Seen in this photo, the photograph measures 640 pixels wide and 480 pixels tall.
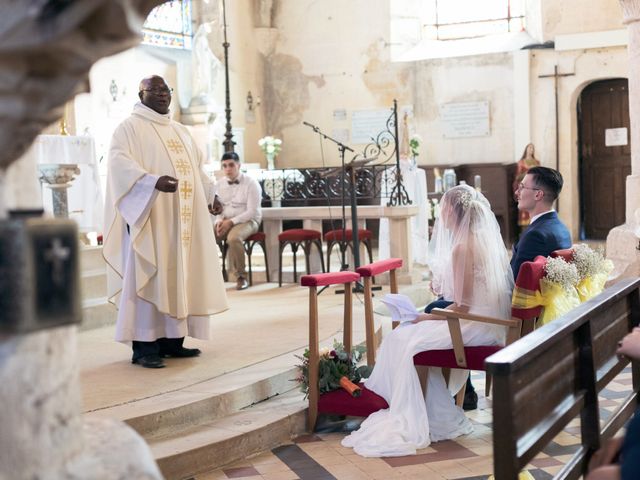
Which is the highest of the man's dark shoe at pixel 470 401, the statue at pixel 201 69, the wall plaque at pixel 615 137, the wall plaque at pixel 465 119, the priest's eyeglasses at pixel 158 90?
the statue at pixel 201 69

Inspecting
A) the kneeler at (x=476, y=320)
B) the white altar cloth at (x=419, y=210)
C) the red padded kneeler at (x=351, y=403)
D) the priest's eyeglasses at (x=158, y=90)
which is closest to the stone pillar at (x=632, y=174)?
the white altar cloth at (x=419, y=210)

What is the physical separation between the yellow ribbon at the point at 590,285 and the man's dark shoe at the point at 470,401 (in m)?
0.84

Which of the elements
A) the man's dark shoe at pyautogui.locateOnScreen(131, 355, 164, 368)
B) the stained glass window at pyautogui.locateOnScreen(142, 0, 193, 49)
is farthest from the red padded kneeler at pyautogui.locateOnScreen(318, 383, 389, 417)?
the stained glass window at pyautogui.locateOnScreen(142, 0, 193, 49)

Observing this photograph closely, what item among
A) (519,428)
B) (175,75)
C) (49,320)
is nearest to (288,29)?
(175,75)

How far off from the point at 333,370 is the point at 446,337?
628mm

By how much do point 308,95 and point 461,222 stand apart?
12.8 meters

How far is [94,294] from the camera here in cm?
727

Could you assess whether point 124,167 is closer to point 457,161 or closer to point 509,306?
point 509,306

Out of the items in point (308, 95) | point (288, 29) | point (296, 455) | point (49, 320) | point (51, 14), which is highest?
point (288, 29)

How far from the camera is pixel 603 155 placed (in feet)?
51.0

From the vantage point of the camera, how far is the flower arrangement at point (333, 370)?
495 centimetres

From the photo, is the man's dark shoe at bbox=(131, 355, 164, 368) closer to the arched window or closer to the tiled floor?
the tiled floor

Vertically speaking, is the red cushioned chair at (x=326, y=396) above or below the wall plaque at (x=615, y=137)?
below

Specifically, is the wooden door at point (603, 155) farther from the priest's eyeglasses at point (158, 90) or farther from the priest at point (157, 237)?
the priest's eyeglasses at point (158, 90)
